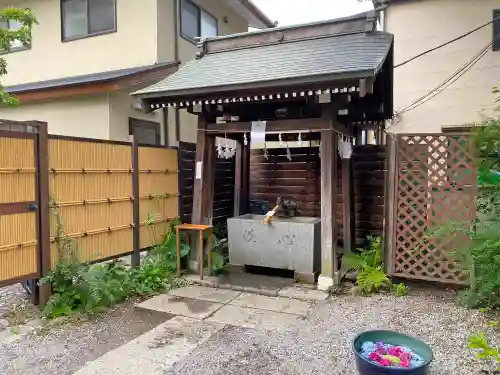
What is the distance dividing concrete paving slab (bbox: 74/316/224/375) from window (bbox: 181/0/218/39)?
814cm

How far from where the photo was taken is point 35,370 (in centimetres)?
307

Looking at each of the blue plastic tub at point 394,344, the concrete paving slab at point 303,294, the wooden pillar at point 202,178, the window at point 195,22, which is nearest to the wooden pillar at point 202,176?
the wooden pillar at point 202,178

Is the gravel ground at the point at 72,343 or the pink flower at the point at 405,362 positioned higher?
the pink flower at the point at 405,362

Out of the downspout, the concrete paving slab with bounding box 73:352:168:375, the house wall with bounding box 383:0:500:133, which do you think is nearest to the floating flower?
the concrete paving slab with bounding box 73:352:168:375

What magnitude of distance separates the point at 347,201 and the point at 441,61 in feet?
19.2

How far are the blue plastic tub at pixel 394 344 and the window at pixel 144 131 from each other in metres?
6.79

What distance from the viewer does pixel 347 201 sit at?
641cm

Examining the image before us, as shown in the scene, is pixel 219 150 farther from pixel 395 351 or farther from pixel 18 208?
pixel 395 351

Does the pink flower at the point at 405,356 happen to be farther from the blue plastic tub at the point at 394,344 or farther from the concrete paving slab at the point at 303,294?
the concrete paving slab at the point at 303,294

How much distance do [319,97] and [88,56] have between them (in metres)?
6.87

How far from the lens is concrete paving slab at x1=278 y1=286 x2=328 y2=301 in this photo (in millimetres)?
4892

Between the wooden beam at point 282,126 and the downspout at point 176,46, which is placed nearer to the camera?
the wooden beam at point 282,126

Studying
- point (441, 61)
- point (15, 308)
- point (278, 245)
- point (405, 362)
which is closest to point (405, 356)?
point (405, 362)

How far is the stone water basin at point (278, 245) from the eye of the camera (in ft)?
18.2
